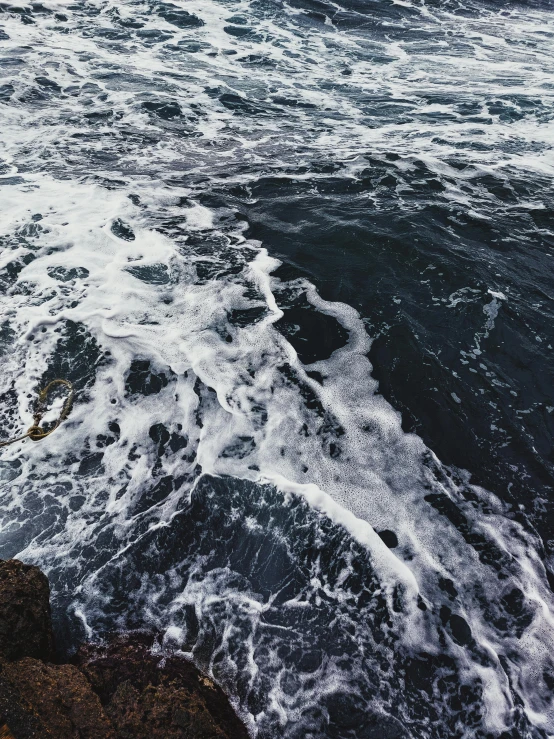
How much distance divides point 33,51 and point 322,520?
19.5 metres

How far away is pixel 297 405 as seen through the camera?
5.60m

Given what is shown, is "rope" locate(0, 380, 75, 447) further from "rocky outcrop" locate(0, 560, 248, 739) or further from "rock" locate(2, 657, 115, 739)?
"rock" locate(2, 657, 115, 739)

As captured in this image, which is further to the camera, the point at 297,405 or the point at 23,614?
the point at 297,405

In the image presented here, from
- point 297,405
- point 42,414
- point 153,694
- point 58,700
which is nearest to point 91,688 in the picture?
point 58,700

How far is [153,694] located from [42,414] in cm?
331

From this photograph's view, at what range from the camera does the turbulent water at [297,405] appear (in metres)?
3.70

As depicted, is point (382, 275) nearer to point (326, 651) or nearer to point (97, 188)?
point (326, 651)

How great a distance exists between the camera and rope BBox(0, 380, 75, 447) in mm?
5066

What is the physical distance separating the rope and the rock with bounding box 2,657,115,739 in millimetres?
2510

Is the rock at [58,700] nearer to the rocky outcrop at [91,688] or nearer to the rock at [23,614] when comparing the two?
the rocky outcrop at [91,688]

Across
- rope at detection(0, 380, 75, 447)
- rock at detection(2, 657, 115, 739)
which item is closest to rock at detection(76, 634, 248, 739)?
rock at detection(2, 657, 115, 739)

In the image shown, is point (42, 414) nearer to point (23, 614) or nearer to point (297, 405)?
point (23, 614)

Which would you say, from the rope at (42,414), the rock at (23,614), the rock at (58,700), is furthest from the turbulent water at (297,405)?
the rock at (58,700)

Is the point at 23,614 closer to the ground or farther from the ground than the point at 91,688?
farther from the ground
